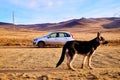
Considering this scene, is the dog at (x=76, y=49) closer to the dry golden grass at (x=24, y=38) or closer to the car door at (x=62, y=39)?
the car door at (x=62, y=39)

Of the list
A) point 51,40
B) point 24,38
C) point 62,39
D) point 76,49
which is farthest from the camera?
point 24,38

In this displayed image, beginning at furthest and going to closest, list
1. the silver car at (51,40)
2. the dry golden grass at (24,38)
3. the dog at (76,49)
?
the dry golden grass at (24,38), the silver car at (51,40), the dog at (76,49)

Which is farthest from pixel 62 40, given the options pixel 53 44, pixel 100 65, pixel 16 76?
pixel 16 76

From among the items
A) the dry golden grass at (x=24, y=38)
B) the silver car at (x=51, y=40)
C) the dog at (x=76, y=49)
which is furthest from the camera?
the dry golden grass at (x=24, y=38)

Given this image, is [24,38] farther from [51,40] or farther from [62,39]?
[62,39]

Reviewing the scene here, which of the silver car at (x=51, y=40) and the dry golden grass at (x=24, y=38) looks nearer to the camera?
the silver car at (x=51, y=40)

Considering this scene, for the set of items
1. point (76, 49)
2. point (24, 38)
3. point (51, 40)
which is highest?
point (24, 38)

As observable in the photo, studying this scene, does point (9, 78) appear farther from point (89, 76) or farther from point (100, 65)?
point (100, 65)

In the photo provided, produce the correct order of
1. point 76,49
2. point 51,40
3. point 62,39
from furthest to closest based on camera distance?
1. point 62,39
2. point 51,40
3. point 76,49

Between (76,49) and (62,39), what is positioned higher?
(62,39)

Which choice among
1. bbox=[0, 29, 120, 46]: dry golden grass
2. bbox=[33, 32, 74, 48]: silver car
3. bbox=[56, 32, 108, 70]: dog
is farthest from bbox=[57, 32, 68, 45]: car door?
bbox=[56, 32, 108, 70]: dog

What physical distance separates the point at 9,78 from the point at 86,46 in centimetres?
388

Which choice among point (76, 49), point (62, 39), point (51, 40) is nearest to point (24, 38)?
point (51, 40)

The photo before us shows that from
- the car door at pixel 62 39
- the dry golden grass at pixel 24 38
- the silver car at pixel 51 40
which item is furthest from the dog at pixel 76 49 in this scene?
the dry golden grass at pixel 24 38
